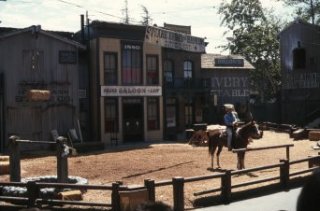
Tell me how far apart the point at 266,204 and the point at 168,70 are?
24643 millimetres

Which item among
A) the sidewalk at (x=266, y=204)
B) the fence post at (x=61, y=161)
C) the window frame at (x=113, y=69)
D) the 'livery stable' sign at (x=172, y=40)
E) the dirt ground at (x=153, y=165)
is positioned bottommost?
the sidewalk at (x=266, y=204)

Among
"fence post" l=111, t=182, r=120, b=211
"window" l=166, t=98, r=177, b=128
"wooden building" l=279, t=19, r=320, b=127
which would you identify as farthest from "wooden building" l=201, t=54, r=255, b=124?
"fence post" l=111, t=182, r=120, b=211

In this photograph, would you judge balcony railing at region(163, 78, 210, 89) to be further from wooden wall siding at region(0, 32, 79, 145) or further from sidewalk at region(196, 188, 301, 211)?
sidewalk at region(196, 188, 301, 211)

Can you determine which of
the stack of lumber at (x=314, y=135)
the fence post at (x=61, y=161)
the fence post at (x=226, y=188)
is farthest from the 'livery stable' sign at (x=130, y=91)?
the fence post at (x=226, y=188)

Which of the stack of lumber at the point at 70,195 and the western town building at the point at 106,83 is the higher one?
the western town building at the point at 106,83

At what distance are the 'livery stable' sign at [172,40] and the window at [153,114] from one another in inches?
178

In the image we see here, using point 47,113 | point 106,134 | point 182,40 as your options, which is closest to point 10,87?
point 47,113

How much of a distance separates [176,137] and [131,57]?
19.8ft

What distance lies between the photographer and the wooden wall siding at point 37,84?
2736cm

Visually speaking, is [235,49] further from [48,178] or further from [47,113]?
[48,178]

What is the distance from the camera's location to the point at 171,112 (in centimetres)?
3628

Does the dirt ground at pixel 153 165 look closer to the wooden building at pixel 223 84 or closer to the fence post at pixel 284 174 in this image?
the fence post at pixel 284 174

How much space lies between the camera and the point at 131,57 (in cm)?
3234

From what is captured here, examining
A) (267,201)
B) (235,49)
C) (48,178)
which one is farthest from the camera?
(235,49)
